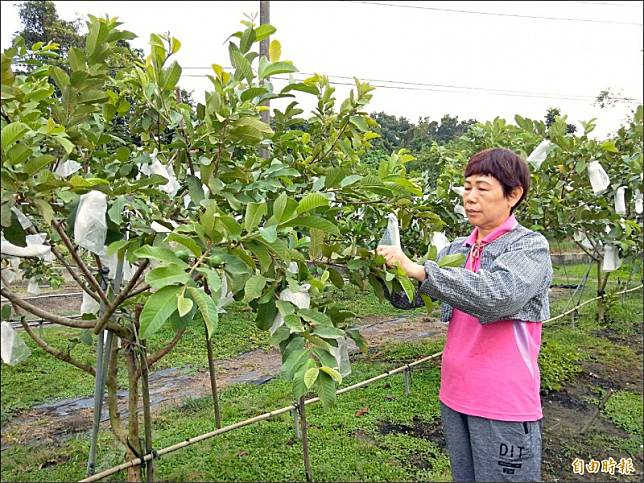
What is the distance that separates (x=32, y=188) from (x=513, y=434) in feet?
4.31

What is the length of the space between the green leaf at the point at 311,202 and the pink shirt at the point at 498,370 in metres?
0.75

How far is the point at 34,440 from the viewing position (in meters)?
2.95

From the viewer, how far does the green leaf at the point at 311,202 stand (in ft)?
3.10

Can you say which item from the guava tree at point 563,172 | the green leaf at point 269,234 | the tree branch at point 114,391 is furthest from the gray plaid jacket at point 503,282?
the guava tree at point 563,172

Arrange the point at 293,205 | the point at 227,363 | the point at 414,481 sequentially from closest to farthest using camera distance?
1. the point at 293,205
2. the point at 414,481
3. the point at 227,363

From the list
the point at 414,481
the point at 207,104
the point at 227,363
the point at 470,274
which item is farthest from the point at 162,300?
the point at 227,363

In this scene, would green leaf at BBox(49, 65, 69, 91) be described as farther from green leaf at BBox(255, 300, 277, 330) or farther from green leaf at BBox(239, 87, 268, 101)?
green leaf at BBox(255, 300, 277, 330)

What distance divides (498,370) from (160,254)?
1007 mm

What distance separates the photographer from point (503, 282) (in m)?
1.33

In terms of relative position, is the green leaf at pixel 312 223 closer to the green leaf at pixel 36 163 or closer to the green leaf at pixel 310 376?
the green leaf at pixel 310 376

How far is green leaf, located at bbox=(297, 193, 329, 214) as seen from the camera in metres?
0.95

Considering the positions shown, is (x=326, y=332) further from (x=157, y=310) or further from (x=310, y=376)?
(x=157, y=310)

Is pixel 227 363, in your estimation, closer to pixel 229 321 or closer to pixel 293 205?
pixel 229 321

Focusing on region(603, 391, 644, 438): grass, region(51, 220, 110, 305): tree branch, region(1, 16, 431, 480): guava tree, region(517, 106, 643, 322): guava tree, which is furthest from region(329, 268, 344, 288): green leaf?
region(603, 391, 644, 438): grass
